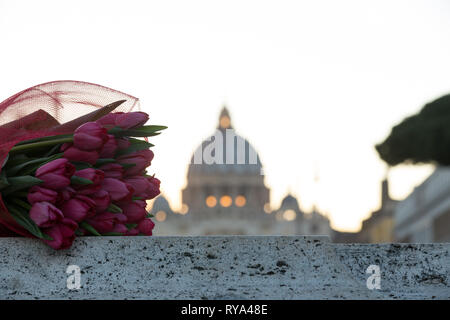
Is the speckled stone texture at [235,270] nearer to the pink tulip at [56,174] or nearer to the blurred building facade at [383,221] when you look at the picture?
the pink tulip at [56,174]

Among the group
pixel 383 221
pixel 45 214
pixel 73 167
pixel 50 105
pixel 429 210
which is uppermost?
pixel 383 221

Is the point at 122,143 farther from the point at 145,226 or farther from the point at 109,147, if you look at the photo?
the point at 145,226

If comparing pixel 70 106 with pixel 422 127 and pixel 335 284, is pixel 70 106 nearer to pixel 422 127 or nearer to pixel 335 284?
pixel 335 284

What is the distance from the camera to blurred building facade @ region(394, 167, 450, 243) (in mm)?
32719

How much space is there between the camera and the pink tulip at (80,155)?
205 cm

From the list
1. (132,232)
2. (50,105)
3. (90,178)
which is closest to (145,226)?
(132,232)

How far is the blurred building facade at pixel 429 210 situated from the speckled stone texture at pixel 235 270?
95.7ft

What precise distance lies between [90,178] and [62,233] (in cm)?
16

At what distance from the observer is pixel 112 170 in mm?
2146

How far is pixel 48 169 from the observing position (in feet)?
6.53

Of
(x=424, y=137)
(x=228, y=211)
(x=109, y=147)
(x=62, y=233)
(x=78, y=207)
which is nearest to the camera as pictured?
(x=62, y=233)

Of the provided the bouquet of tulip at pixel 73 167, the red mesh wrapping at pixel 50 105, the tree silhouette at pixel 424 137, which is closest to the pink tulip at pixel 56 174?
the bouquet of tulip at pixel 73 167

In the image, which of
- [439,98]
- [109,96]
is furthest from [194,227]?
[109,96]
